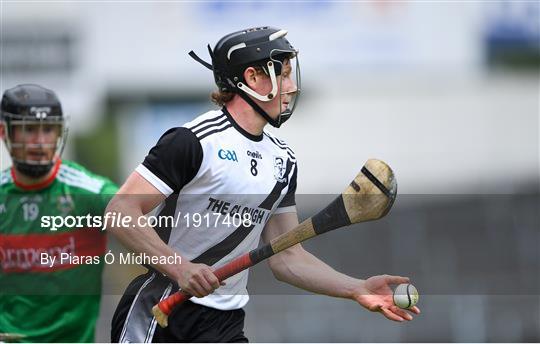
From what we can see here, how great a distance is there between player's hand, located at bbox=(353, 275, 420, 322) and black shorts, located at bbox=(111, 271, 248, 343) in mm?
576

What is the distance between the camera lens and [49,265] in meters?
6.27

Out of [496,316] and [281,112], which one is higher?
[281,112]

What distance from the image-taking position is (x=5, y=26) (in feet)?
84.9

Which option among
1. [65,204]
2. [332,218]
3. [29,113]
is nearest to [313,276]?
[332,218]

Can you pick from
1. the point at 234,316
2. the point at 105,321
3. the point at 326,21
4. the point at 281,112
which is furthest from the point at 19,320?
the point at 326,21

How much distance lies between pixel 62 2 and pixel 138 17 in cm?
157

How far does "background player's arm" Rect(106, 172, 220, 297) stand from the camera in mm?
4945

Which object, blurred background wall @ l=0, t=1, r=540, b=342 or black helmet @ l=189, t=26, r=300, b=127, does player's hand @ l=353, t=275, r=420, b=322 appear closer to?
black helmet @ l=189, t=26, r=300, b=127

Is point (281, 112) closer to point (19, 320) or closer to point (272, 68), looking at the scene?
point (272, 68)

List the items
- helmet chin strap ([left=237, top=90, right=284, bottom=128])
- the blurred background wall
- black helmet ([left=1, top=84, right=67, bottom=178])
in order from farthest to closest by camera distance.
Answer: the blurred background wall, black helmet ([left=1, top=84, right=67, bottom=178]), helmet chin strap ([left=237, top=90, right=284, bottom=128])

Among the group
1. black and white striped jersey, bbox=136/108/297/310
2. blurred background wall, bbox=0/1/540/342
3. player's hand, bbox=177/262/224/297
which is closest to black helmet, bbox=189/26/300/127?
black and white striped jersey, bbox=136/108/297/310

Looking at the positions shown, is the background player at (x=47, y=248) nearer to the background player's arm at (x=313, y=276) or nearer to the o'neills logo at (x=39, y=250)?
the o'neills logo at (x=39, y=250)

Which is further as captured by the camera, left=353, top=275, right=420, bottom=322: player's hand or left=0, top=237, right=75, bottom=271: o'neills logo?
left=0, top=237, right=75, bottom=271: o'neills logo

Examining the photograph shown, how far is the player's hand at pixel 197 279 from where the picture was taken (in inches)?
194
